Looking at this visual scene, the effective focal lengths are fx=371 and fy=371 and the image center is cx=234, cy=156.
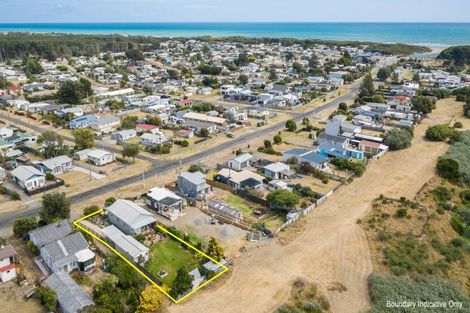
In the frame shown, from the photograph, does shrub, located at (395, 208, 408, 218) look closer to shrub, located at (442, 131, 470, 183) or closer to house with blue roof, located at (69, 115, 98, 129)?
shrub, located at (442, 131, 470, 183)

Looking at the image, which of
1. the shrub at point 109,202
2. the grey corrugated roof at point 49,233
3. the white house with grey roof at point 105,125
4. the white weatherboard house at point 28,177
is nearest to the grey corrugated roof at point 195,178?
the shrub at point 109,202

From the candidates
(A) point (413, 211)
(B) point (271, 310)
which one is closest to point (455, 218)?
(A) point (413, 211)

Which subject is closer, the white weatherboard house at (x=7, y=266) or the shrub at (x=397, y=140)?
the white weatherboard house at (x=7, y=266)

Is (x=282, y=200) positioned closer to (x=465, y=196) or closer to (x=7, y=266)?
(x=465, y=196)

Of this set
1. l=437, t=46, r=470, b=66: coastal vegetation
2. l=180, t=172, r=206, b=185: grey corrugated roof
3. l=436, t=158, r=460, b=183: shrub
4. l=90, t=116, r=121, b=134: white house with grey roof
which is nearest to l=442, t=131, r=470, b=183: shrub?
l=436, t=158, r=460, b=183: shrub

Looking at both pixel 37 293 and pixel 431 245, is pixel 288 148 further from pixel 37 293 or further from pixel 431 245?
pixel 37 293

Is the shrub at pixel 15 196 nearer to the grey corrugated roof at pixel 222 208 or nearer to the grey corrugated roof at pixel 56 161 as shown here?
the grey corrugated roof at pixel 56 161
